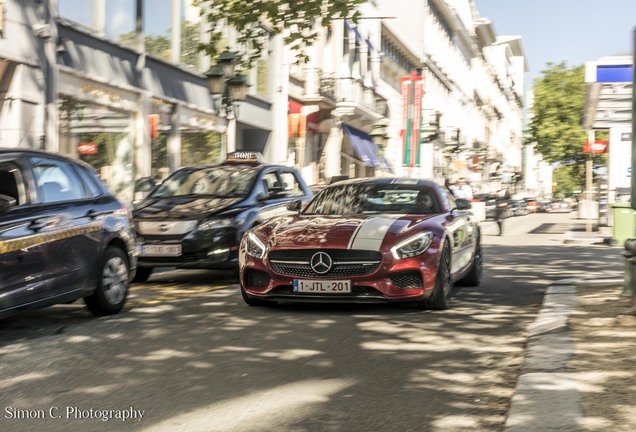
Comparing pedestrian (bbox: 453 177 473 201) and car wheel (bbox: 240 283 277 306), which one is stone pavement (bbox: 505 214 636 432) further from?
pedestrian (bbox: 453 177 473 201)

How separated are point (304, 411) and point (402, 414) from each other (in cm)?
51

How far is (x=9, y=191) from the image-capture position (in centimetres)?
782

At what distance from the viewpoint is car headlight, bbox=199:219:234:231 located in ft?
38.9

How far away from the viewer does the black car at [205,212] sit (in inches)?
464

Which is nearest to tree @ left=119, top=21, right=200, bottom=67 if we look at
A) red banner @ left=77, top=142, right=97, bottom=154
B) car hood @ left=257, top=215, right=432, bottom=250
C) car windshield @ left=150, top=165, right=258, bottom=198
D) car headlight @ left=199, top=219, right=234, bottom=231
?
red banner @ left=77, top=142, right=97, bottom=154

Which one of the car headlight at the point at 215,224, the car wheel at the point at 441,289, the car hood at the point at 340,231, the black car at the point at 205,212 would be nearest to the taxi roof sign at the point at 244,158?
the black car at the point at 205,212

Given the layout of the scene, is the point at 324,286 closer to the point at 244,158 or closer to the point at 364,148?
the point at 244,158

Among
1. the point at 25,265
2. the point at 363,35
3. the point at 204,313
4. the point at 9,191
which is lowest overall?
the point at 204,313

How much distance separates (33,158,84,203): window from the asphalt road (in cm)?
108

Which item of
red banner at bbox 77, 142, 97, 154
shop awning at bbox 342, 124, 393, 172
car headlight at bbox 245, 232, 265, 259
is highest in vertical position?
shop awning at bbox 342, 124, 393, 172

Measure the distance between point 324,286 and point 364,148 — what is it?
35434mm

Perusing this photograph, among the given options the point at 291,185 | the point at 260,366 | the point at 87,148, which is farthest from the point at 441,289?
the point at 87,148

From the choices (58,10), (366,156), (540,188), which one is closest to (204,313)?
(58,10)

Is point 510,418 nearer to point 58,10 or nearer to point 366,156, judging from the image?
point 58,10
